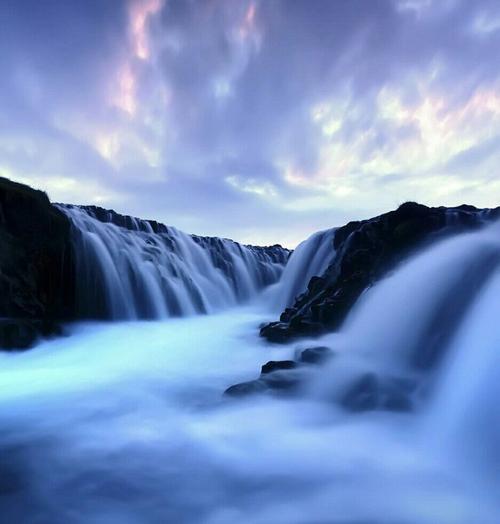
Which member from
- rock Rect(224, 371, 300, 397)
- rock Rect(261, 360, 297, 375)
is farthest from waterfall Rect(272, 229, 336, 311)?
rock Rect(224, 371, 300, 397)

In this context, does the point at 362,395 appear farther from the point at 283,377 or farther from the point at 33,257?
the point at 33,257

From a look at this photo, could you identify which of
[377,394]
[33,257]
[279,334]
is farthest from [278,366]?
[33,257]

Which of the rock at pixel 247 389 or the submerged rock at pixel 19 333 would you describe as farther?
the submerged rock at pixel 19 333

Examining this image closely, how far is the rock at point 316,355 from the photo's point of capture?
6301 mm

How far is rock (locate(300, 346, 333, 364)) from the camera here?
630cm

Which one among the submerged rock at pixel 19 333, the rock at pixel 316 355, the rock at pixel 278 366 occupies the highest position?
the submerged rock at pixel 19 333

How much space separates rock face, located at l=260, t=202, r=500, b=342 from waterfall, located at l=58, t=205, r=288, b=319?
7056 mm

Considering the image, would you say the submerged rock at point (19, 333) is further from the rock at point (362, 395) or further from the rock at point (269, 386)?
the rock at point (362, 395)

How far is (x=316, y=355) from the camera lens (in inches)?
253

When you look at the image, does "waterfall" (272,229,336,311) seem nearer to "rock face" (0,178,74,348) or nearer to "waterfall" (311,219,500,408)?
"waterfall" (311,219,500,408)

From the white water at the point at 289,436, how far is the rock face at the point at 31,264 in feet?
8.21

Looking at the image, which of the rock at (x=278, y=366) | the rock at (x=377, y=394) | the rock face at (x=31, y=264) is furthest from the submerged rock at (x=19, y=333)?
the rock at (x=377, y=394)

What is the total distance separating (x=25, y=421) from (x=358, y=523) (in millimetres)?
4469

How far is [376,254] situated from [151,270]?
10502 mm
